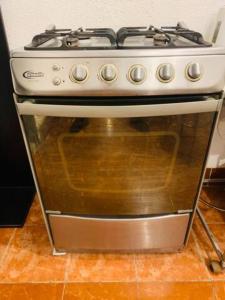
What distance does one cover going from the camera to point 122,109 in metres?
0.63

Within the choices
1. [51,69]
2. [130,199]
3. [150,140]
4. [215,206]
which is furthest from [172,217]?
[51,69]

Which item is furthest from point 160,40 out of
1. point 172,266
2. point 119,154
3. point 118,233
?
point 172,266

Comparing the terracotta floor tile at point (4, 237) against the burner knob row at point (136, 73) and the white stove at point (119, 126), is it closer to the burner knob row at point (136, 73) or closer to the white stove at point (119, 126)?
the white stove at point (119, 126)

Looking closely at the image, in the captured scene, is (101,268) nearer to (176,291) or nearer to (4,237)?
(176,291)

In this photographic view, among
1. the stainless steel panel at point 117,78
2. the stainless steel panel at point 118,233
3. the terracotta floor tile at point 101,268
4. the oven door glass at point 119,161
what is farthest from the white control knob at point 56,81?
the terracotta floor tile at point 101,268

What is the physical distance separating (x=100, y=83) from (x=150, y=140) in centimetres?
22

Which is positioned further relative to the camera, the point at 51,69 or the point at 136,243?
the point at 136,243

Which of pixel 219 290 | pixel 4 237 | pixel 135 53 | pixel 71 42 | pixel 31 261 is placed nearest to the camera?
pixel 135 53

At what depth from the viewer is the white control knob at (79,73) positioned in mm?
596

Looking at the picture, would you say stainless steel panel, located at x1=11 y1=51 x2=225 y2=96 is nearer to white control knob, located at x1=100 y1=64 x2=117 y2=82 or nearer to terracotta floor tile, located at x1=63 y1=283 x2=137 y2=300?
white control knob, located at x1=100 y1=64 x2=117 y2=82

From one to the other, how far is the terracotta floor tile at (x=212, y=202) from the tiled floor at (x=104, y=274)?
0.34 ft

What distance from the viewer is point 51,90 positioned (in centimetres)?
62

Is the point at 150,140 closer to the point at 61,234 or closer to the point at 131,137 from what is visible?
the point at 131,137

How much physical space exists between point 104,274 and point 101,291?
7 centimetres
